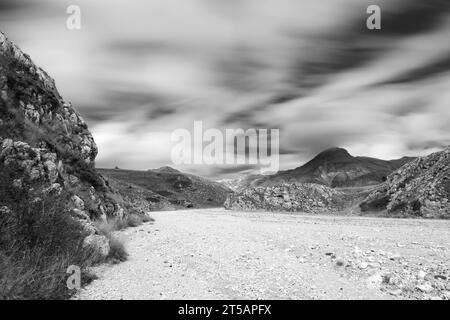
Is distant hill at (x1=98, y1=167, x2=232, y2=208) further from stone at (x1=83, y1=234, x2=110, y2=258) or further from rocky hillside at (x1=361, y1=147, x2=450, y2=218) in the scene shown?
stone at (x1=83, y1=234, x2=110, y2=258)

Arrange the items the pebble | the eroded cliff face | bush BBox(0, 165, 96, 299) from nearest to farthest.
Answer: bush BBox(0, 165, 96, 299), the pebble, the eroded cliff face

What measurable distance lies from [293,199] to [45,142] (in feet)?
133

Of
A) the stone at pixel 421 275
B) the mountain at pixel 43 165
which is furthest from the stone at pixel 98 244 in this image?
the stone at pixel 421 275

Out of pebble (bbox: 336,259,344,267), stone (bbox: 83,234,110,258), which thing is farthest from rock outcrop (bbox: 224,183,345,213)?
stone (bbox: 83,234,110,258)

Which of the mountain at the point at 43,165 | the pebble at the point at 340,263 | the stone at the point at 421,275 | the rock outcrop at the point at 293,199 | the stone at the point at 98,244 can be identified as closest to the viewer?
the mountain at the point at 43,165

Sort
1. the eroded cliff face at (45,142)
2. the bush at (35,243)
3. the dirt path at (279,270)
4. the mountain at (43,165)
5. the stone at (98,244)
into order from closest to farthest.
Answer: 1. the bush at (35,243)
2. the dirt path at (279,270)
3. the mountain at (43,165)
4. the stone at (98,244)
5. the eroded cliff face at (45,142)

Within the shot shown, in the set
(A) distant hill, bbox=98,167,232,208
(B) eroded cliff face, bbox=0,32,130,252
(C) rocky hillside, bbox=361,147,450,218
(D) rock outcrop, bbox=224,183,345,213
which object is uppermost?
(B) eroded cliff face, bbox=0,32,130,252

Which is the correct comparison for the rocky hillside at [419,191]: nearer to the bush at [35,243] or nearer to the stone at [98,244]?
the stone at [98,244]

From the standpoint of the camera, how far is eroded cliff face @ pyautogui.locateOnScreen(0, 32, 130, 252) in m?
11.4

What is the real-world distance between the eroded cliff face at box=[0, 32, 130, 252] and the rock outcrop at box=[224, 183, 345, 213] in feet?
109

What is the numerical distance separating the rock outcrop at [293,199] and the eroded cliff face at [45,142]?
3326 centimetres

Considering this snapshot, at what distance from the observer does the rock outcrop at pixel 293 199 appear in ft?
163

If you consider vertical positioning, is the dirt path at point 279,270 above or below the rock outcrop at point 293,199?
above
